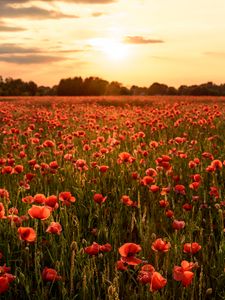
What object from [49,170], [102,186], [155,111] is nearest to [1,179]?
[49,170]

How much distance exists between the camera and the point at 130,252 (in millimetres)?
2348

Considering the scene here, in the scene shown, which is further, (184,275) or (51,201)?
(51,201)

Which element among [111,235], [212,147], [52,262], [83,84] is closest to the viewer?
[52,262]

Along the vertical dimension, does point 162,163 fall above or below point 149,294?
above

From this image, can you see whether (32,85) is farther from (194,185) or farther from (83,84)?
(194,185)

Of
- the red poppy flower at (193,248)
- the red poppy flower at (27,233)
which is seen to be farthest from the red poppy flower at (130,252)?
the red poppy flower at (27,233)

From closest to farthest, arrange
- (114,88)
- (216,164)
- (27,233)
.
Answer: (27,233), (216,164), (114,88)

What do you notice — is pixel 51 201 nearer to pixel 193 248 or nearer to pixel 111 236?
pixel 111 236

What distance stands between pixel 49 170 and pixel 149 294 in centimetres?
240

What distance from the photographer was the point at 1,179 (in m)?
5.25

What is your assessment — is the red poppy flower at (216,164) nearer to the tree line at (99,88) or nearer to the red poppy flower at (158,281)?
the red poppy flower at (158,281)

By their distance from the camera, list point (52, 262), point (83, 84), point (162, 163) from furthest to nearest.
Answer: point (83, 84), point (162, 163), point (52, 262)

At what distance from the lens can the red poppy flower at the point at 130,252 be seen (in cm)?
230

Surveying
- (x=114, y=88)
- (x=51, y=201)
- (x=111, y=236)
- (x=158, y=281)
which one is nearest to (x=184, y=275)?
(x=158, y=281)
